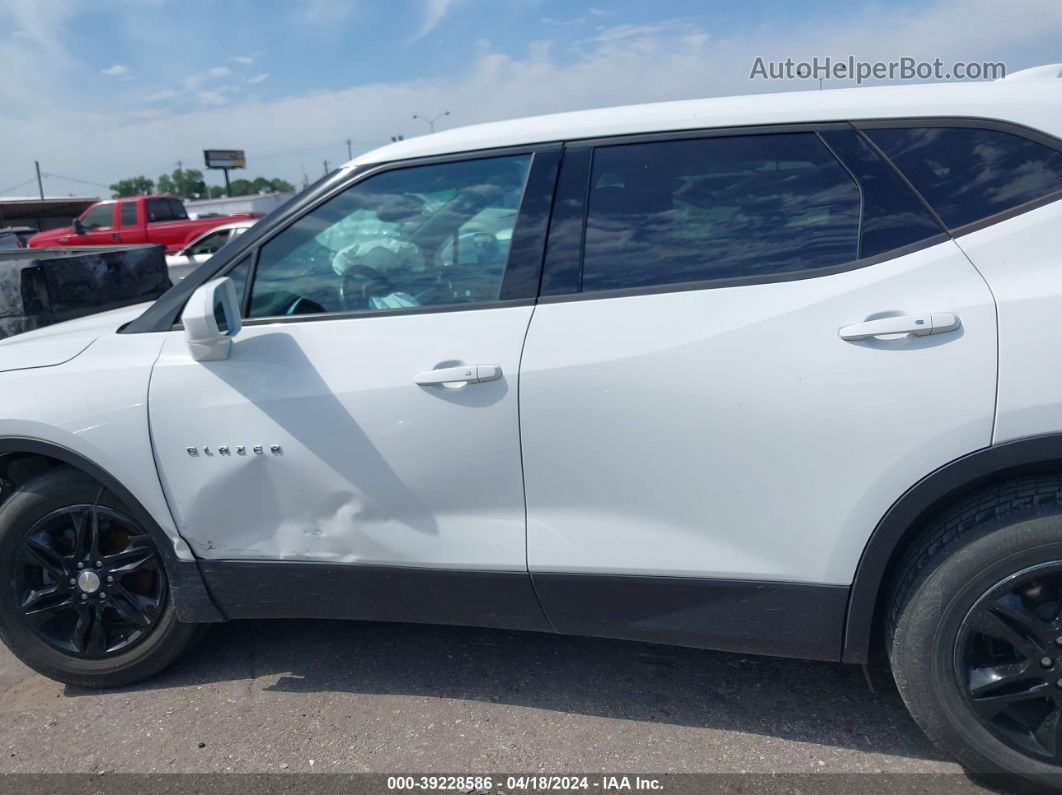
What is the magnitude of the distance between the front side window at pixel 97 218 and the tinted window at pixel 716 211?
19.5 meters

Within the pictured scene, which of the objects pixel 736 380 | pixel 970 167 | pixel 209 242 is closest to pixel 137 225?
pixel 209 242

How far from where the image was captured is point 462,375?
247 centimetres

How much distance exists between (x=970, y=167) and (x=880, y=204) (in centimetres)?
24

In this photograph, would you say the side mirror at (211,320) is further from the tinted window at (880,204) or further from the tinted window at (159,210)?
the tinted window at (159,210)

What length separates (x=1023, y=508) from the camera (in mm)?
2186

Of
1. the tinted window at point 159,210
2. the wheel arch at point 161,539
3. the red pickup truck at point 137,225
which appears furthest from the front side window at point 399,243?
the tinted window at point 159,210

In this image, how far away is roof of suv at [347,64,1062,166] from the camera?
2.28m

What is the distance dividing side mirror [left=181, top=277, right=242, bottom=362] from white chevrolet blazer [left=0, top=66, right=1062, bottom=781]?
0.01 m

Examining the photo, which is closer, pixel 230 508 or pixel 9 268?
pixel 230 508

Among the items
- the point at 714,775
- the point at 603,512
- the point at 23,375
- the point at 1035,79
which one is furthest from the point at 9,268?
the point at 1035,79

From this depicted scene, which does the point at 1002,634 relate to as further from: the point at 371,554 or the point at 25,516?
the point at 25,516

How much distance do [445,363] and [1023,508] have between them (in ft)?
5.19

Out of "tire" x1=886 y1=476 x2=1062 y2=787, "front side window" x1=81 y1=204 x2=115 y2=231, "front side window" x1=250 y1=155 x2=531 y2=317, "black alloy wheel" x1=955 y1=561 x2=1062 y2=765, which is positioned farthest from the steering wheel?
"front side window" x1=81 y1=204 x2=115 y2=231

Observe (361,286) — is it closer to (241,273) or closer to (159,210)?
(241,273)
